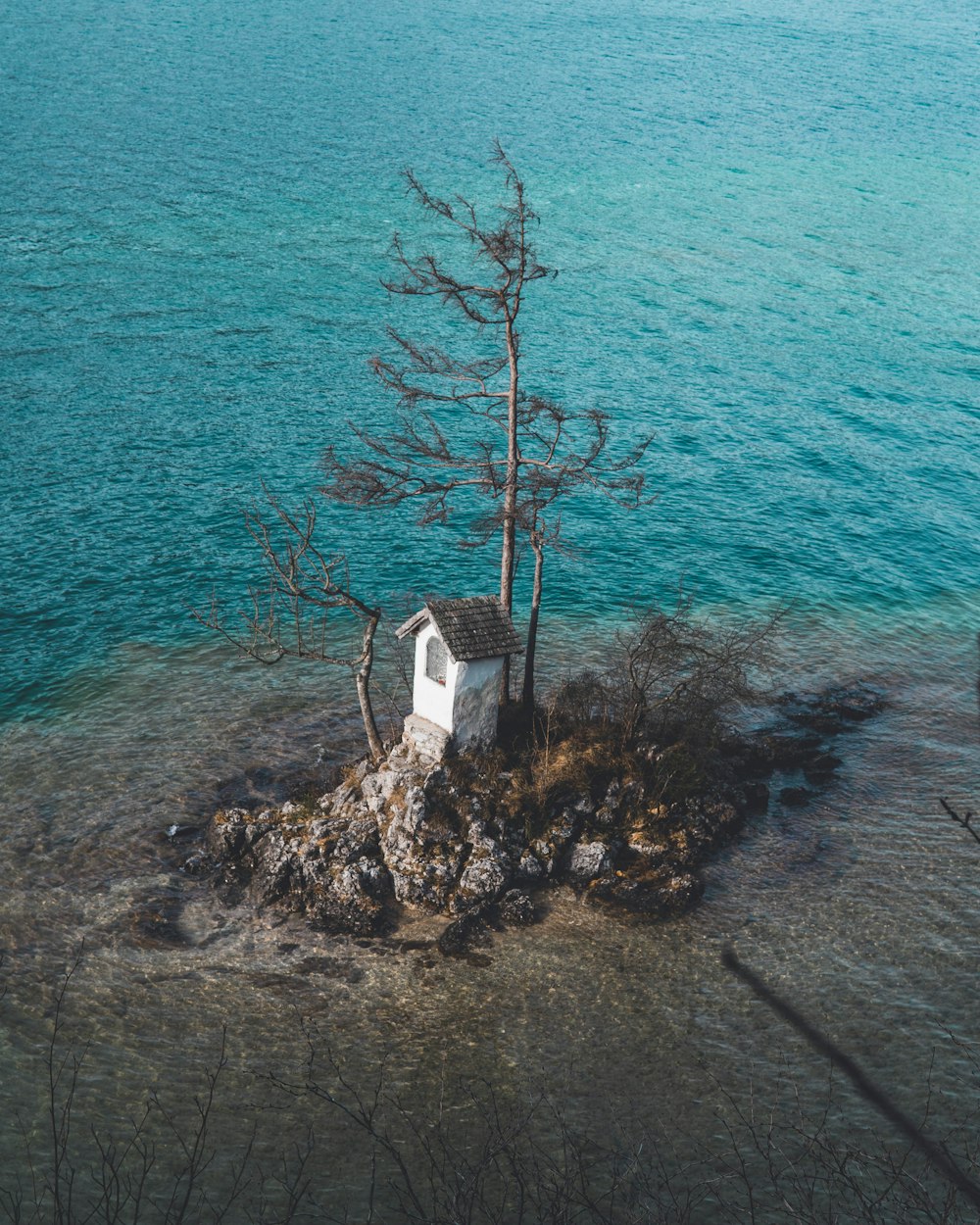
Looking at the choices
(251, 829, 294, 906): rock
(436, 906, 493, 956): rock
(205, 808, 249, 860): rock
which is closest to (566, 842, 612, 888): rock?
(436, 906, 493, 956): rock

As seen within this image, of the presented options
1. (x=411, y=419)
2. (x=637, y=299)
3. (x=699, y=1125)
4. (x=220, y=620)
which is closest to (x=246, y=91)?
(x=637, y=299)

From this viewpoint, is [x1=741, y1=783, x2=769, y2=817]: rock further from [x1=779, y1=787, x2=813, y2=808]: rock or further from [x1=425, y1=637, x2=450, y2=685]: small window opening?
[x1=425, y1=637, x2=450, y2=685]: small window opening

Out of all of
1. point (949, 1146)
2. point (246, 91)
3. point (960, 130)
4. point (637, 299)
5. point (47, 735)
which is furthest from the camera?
point (960, 130)

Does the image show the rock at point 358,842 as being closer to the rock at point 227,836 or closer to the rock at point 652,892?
the rock at point 227,836

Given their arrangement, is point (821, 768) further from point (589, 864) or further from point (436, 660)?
point (436, 660)

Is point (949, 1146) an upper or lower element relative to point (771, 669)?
lower

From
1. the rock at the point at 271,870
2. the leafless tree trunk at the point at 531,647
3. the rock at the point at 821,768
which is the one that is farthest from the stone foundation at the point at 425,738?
the rock at the point at 821,768

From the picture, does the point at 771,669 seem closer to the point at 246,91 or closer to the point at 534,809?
the point at 534,809
